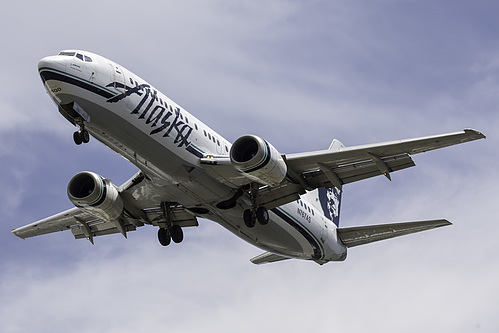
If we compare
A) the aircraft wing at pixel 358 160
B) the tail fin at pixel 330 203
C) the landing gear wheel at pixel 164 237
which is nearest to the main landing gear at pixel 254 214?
the aircraft wing at pixel 358 160

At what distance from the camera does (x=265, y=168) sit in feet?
93.4

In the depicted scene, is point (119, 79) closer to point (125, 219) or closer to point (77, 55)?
point (77, 55)

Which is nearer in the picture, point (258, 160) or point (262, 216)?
point (258, 160)

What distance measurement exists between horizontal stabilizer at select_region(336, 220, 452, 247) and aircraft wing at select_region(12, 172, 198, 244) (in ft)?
24.4

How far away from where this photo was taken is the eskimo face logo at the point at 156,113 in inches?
1104

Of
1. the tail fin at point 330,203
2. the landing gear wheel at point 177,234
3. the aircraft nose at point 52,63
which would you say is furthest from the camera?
the tail fin at point 330,203

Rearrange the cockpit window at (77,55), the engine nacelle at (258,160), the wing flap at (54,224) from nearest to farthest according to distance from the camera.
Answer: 1. the cockpit window at (77,55)
2. the engine nacelle at (258,160)
3. the wing flap at (54,224)

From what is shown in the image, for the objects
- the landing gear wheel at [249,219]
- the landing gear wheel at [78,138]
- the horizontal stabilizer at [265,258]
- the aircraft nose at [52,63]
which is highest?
the aircraft nose at [52,63]

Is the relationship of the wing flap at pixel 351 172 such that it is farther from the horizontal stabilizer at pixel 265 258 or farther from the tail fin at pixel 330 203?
the horizontal stabilizer at pixel 265 258

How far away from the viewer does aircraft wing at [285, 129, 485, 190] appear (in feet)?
90.3

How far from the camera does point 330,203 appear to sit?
3978 centimetres

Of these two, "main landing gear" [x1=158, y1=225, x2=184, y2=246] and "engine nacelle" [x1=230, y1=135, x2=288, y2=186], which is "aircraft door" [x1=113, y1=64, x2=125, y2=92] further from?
"main landing gear" [x1=158, y1=225, x2=184, y2=246]

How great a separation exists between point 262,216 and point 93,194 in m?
7.27

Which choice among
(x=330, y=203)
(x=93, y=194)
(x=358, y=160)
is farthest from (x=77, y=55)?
(x=330, y=203)
